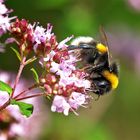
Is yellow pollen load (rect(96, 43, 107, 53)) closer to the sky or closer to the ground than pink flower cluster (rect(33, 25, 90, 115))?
closer to the sky

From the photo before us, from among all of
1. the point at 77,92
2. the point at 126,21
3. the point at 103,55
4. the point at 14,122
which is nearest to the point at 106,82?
the point at 103,55

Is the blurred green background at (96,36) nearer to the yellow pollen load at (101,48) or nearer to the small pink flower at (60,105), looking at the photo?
the yellow pollen load at (101,48)

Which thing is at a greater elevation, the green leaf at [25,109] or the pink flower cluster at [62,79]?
the pink flower cluster at [62,79]

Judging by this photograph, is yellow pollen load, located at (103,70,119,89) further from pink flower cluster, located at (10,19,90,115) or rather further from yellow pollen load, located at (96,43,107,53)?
pink flower cluster, located at (10,19,90,115)

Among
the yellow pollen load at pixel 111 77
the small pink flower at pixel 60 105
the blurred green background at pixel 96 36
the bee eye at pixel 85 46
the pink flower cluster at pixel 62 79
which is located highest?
the blurred green background at pixel 96 36

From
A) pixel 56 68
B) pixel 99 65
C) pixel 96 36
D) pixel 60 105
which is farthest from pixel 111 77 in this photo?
pixel 96 36

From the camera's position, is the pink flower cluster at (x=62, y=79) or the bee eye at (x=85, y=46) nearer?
the pink flower cluster at (x=62, y=79)

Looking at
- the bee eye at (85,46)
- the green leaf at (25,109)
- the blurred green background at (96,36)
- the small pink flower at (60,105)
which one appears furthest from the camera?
the blurred green background at (96,36)

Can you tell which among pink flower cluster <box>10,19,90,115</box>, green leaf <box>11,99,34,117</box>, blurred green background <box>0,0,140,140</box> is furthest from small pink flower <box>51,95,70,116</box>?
blurred green background <box>0,0,140,140</box>

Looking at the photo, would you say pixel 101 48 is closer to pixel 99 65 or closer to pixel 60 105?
pixel 99 65

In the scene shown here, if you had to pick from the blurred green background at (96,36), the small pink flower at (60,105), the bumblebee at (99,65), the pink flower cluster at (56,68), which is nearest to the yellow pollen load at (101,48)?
the bumblebee at (99,65)
